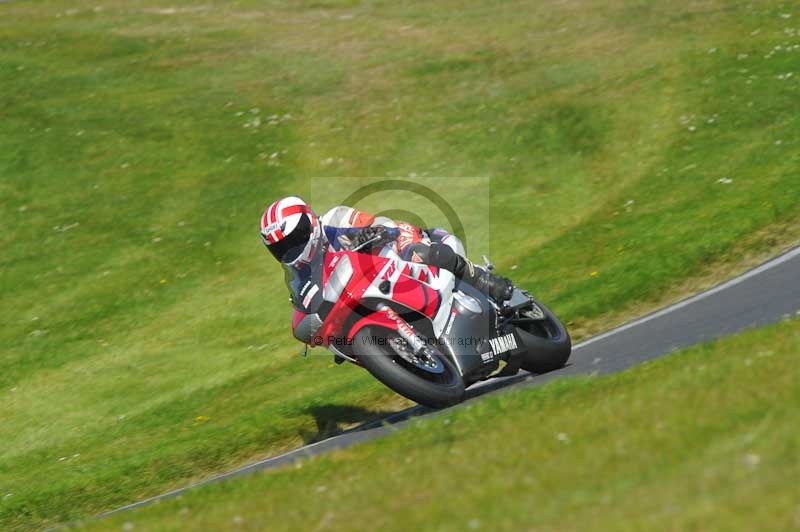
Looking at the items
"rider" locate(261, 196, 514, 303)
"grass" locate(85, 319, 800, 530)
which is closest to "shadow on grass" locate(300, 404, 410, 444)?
"rider" locate(261, 196, 514, 303)

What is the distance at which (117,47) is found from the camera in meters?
30.8

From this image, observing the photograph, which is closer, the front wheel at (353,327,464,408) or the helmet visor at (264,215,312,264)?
the front wheel at (353,327,464,408)

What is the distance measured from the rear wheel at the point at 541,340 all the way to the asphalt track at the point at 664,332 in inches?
Answer: 5.0

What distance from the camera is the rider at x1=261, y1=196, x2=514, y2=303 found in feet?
32.9

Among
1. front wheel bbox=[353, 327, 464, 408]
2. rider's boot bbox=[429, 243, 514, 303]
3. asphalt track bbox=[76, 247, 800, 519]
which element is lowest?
asphalt track bbox=[76, 247, 800, 519]

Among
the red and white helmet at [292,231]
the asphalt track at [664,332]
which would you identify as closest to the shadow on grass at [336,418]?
the asphalt track at [664,332]

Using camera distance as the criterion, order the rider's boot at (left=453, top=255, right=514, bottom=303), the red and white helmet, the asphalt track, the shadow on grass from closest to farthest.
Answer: the red and white helmet < the rider's boot at (left=453, top=255, right=514, bottom=303) < the asphalt track < the shadow on grass

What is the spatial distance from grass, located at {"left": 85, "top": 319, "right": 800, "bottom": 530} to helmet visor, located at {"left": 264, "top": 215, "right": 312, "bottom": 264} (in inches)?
89.4

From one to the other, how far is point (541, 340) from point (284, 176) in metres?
11.8

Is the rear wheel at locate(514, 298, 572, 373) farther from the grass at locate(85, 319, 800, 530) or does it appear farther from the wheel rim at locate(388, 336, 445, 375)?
the grass at locate(85, 319, 800, 530)

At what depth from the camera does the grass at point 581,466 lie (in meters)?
5.20

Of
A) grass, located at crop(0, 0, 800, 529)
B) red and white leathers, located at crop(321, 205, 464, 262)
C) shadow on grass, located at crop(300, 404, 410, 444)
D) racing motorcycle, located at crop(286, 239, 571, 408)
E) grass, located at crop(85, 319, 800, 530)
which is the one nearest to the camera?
grass, located at crop(85, 319, 800, 530)

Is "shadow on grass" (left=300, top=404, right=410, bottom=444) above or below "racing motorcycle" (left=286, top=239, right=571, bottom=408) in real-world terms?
below

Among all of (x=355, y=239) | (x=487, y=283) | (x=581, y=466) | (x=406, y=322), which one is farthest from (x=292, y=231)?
(x=581, y=466)
